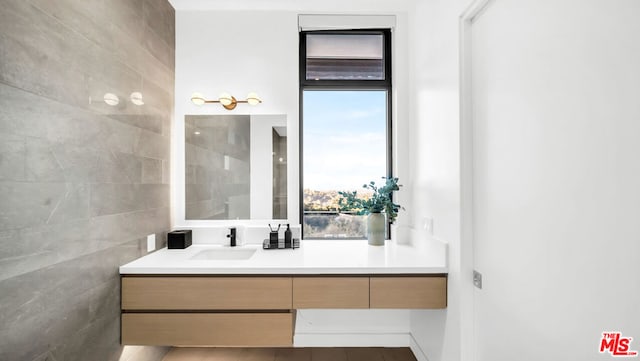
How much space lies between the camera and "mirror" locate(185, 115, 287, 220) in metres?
2.37

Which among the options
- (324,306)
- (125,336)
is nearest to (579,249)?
(324,306)

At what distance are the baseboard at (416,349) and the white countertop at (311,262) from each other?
690 millimetres

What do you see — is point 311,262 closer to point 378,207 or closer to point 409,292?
point 409,292

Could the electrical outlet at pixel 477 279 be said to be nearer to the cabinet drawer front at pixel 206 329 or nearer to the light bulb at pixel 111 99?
the cabinet drawer front at pixel 206 329

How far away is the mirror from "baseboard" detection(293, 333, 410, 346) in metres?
0.95

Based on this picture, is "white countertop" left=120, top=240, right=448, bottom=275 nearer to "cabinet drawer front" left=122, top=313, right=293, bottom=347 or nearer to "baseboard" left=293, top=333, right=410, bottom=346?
"cabinet drawer front" left=122, top=313, right=293, bottom=347

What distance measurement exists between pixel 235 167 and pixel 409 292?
5.03ft

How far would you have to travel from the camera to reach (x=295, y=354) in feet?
7.30

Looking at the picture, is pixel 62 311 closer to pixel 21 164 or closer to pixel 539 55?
pixel 21 164

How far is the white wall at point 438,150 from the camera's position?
5.22 feet

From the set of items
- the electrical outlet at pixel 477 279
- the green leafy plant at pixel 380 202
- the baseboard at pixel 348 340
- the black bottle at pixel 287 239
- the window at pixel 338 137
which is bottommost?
the baseboard at pixel 348 340

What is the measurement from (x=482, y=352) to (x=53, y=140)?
2.11 metres

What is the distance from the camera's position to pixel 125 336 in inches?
66.2

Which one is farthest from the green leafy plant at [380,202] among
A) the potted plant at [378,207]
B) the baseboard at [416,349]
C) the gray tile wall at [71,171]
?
the gray tile wall at [71,171]
